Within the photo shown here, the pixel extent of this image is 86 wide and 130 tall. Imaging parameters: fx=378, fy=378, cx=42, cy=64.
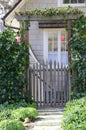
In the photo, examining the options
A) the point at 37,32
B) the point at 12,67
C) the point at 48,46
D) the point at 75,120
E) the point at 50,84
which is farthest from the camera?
the point at 37,32

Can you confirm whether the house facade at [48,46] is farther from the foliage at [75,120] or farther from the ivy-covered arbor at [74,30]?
the foliage at [75,120]

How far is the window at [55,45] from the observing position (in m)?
16.0

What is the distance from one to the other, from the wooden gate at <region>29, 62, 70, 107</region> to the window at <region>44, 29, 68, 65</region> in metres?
3.03

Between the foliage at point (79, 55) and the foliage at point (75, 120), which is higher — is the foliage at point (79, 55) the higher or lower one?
the higher one

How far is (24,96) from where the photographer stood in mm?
12578

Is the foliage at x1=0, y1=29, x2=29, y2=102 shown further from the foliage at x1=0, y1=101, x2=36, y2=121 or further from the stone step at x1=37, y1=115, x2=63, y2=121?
the stone step at x1=37, y1=115, x2=63, y2=121

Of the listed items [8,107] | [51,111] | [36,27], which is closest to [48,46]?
[36,27]

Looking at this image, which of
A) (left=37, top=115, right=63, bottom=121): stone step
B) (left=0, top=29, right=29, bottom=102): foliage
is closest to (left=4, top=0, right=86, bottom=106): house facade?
(left=0, top=29, right=29, bottom=102): foliage

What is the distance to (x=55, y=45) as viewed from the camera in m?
16.2

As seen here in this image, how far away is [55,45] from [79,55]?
3544 mm

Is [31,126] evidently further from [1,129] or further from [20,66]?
[20,66]

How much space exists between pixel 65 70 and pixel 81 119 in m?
4.19

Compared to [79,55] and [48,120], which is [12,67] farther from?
[48,120]

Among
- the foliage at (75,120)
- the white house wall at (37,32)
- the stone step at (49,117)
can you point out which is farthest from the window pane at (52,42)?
the foliage at (75,120)
